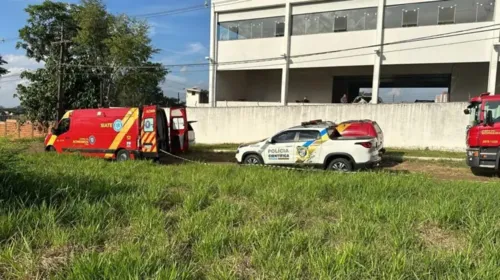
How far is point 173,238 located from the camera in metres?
3.95

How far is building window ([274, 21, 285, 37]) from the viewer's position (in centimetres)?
2937

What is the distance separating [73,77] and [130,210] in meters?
28.7

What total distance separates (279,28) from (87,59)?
15.2 meters

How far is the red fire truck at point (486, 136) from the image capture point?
1254 centimetres

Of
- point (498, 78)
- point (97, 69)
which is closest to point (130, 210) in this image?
point (498, 78)

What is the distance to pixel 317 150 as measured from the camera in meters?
12.8

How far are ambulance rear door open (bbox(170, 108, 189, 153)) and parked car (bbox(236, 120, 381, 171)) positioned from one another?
2853mm

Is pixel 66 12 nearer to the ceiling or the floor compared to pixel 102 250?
nearer to the ceiling

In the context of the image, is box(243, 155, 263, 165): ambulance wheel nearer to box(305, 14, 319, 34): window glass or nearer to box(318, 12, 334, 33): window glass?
box(318, 12, 334, 33): window glass

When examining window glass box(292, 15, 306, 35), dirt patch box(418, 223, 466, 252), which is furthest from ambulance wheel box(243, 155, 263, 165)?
window glass box(292, 15, 306, 35)

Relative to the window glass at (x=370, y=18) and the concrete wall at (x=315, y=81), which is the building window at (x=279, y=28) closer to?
the concrete wall at (x=315, y=81)

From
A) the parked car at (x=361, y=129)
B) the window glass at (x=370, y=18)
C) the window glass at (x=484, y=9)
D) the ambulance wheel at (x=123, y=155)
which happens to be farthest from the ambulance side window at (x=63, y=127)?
the window glass at (x=484, y=9)

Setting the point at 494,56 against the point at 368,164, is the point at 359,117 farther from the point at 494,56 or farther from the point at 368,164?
the point at 368,164

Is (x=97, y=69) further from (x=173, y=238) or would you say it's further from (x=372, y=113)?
(x=173, y=238)
